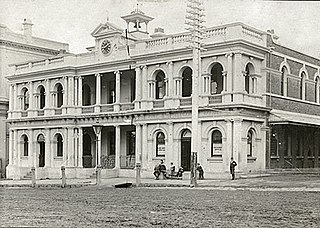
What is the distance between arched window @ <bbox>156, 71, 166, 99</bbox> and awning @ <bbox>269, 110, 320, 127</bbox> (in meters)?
6.94

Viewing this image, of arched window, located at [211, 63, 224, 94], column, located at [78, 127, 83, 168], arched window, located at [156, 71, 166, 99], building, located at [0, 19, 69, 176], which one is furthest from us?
building, located at [0, 19, 69, 176]

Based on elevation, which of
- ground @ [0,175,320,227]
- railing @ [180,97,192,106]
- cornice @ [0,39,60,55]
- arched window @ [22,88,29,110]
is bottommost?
ground @ [0,175,320,227]

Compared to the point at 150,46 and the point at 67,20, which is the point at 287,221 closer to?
the point at 67,20

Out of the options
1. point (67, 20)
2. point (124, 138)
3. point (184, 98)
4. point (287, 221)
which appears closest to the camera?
point (287, 221)

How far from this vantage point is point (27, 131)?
40281 mm

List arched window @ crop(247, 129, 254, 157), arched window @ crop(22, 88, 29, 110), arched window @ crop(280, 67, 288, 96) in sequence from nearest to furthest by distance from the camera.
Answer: arched window @ crop(247, 129, 254, 157) → arched window @ crop(280, 67, 288, 96) → arched window @ crop(22, 88, 29, 110)

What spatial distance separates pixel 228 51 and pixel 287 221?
61.9 ft

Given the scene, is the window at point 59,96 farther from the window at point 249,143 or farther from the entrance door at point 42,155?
the window at point 249,143

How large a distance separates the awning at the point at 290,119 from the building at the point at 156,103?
11 centimetres

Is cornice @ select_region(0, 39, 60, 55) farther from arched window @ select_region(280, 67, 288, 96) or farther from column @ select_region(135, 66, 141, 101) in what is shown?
arched window @ select_region(280, 67, 288, 96)

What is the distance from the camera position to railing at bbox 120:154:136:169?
115 ft

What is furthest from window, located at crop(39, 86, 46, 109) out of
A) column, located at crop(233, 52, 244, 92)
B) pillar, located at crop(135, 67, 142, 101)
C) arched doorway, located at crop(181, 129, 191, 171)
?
column, located at crop(233, 52, 244, 92)

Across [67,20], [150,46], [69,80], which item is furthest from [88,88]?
[67,20]

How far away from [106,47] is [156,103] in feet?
18.4
